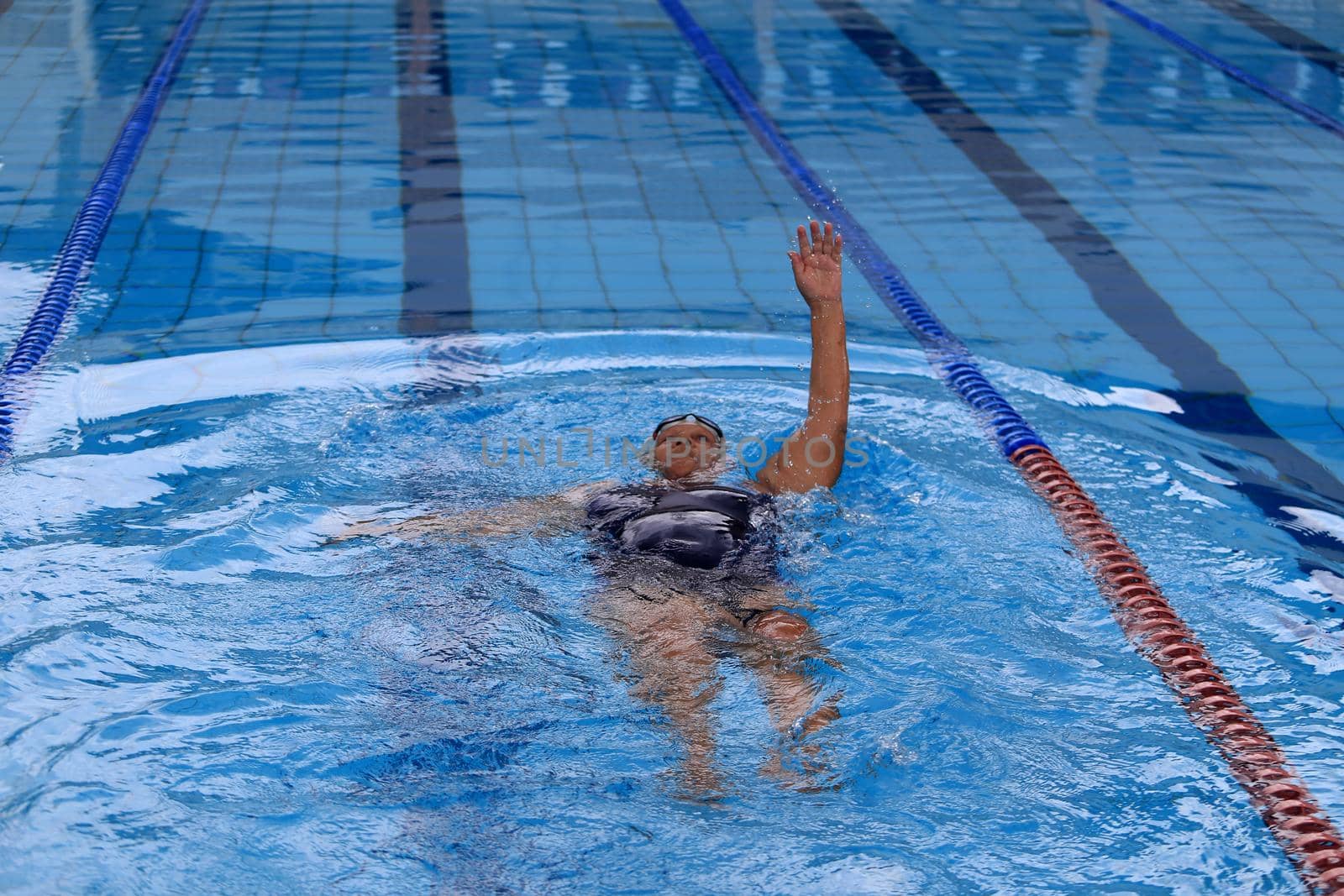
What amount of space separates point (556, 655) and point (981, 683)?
92 cm

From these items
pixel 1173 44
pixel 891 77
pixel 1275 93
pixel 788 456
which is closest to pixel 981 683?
pixel 788 456

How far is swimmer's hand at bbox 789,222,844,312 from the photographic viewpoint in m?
3.27

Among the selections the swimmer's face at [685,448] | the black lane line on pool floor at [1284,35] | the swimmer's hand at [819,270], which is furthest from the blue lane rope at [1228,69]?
the swimmer's face at [685,448]

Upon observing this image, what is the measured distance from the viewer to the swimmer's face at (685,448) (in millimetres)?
3535

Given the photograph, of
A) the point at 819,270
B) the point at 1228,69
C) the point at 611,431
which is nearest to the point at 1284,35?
the point at 1228,69

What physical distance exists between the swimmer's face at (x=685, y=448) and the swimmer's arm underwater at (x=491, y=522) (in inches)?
9.6

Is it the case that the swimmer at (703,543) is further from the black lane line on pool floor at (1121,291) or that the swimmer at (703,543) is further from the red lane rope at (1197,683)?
the black lane line on pool floor at (1121,291)

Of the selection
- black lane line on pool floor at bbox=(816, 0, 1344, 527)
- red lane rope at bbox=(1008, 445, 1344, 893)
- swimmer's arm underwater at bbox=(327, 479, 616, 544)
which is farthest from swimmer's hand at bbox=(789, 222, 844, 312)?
black lane line on pool floor at bbox=(816, 0, 1344, 527)

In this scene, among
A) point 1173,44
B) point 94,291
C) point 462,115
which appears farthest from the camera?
point 1173,44

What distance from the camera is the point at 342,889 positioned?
2275mm

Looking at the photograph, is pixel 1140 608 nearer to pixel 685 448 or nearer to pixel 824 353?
pixel 824 353

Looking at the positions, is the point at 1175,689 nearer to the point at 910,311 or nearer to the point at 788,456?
the point at 788,456

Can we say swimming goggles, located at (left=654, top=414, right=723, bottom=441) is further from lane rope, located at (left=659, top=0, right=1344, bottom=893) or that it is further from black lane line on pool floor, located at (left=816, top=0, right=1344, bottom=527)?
black lane line on pool floor, located at (left=816, top=0, right=1344, bottom=527)

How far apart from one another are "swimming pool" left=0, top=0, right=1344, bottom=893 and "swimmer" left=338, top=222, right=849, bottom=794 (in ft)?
0.20
